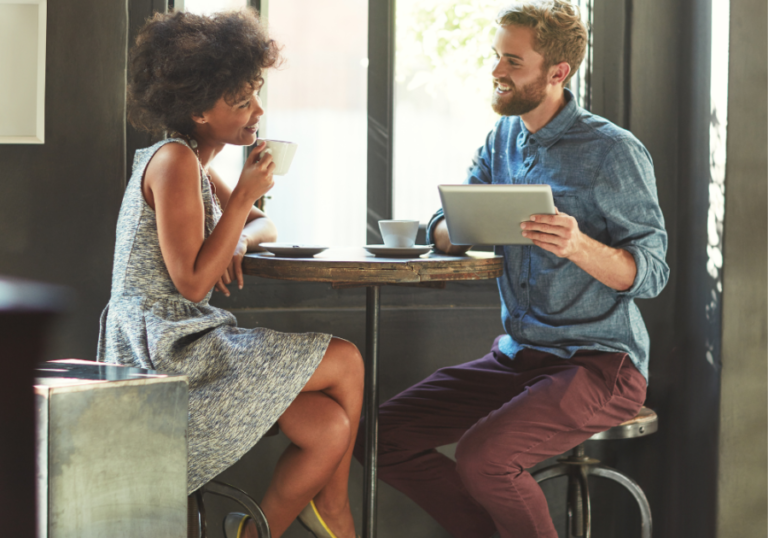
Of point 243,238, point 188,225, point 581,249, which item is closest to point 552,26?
point 581,249

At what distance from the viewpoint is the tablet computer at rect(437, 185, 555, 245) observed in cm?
147

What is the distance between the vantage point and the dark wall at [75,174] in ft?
6.55

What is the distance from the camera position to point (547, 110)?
193 cm

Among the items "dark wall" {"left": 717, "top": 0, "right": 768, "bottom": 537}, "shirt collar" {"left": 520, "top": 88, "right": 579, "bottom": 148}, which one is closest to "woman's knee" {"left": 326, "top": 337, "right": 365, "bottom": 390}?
"shirt collar" {"left": 520, "top": 88, "right": 579, "bottom": 148}

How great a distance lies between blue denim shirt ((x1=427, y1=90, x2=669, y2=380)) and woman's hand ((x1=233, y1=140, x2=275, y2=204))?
0.51 metres

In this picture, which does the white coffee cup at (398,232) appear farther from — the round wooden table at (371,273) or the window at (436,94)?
the window at (436,94)

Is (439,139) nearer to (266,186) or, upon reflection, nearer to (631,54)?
(631,54)

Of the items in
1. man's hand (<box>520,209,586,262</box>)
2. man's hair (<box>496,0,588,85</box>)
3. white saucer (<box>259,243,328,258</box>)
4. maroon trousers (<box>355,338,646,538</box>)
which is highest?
man's hair (<box>496,0,588,85</box>)

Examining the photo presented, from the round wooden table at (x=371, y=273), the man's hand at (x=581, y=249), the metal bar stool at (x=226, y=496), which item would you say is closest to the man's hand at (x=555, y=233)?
the man's hand at (x=581, y=249)

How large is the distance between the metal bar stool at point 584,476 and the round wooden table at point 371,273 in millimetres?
442

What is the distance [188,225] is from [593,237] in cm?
100

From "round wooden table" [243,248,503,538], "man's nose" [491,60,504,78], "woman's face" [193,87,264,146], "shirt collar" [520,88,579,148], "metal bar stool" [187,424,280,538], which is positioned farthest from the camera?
"man's nose" [491,60,504,78]

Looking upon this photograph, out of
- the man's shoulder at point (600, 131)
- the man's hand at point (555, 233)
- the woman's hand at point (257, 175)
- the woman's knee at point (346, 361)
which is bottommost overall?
the woman's knee at point (346, 361)

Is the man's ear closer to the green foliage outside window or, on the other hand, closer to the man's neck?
the man's neck
